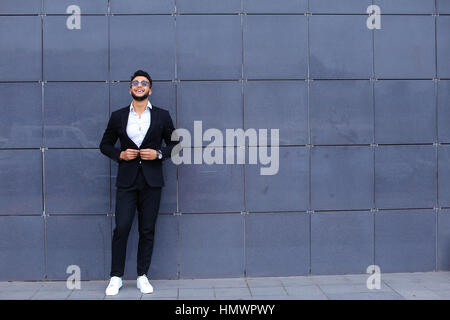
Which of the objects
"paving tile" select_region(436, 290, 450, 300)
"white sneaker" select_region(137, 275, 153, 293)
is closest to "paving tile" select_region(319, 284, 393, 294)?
"paving tile" select_region(436, 290, 450, 300)

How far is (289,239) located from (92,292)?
2.24 meters

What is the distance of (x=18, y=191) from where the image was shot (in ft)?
17.8

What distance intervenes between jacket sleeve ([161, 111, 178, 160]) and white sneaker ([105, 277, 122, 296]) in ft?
4.47

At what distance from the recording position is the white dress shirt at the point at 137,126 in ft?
16.6

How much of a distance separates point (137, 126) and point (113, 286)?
1.68 m

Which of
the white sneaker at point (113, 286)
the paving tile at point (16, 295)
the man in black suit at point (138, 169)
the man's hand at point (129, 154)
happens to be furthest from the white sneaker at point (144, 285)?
the man's hand at point (129, 154)

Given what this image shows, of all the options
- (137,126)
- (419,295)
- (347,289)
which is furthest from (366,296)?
(137,126)

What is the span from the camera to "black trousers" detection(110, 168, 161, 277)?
5.02 m

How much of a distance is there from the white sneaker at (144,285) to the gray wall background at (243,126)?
1.31 ft

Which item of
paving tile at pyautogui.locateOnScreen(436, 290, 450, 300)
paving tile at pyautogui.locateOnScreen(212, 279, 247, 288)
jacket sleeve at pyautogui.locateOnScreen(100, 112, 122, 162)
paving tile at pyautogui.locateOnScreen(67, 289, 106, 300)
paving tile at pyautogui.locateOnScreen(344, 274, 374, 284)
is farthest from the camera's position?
paving tile at pyautogui.locateOnScreen(344, 274, 374, 284)

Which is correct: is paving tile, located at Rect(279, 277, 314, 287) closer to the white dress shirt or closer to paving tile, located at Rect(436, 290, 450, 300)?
paving tile, located at Rect(436, 290, 450, 300)

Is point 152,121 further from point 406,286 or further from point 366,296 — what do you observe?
point 406,286
